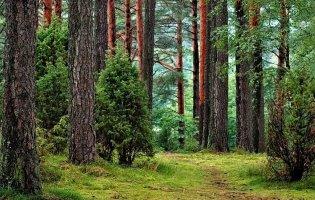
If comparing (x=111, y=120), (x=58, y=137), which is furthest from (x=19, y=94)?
(x=58, y=137)

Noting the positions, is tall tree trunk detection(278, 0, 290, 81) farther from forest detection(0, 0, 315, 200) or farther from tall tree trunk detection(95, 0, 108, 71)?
tall tree trunk detection(95, 0, 108, 71)

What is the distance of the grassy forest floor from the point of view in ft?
26.9

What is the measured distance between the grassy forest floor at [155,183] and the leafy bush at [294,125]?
352mm

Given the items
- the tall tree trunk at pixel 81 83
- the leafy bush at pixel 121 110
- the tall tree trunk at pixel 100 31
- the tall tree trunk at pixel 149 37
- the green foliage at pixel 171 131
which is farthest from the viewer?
the green foliage at pixel 171 131

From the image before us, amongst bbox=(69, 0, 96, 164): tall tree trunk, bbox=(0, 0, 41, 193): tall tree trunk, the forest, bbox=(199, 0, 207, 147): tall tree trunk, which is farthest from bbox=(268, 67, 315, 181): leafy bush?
bbox=(199, 0, 207, 147): tall tree trunk

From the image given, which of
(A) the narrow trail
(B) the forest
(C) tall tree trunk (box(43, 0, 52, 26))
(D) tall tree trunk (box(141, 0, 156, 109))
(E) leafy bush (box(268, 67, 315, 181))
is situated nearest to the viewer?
(B) the forest

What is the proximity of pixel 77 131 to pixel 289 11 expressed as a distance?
18.9ft

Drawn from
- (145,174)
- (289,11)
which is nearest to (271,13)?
(289,11)

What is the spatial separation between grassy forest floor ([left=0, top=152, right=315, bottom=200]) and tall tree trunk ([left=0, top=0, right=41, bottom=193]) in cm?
35

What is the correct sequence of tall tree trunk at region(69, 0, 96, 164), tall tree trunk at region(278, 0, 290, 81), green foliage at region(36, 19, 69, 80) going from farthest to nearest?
green foliage at region(36, 19, 69, 80) → tall tree trunk at region(278, 0, 290, 81) → tall tree trunk at region(69, 0, 96, 164)

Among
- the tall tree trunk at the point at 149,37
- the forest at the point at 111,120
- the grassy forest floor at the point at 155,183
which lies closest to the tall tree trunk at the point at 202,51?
the tall tree trunk at the point at 149,37

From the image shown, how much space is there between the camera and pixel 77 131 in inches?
405

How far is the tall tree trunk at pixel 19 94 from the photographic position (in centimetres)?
645

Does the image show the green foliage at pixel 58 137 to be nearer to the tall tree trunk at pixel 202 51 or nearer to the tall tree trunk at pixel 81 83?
the tall tree trunk at pixel 81 83
